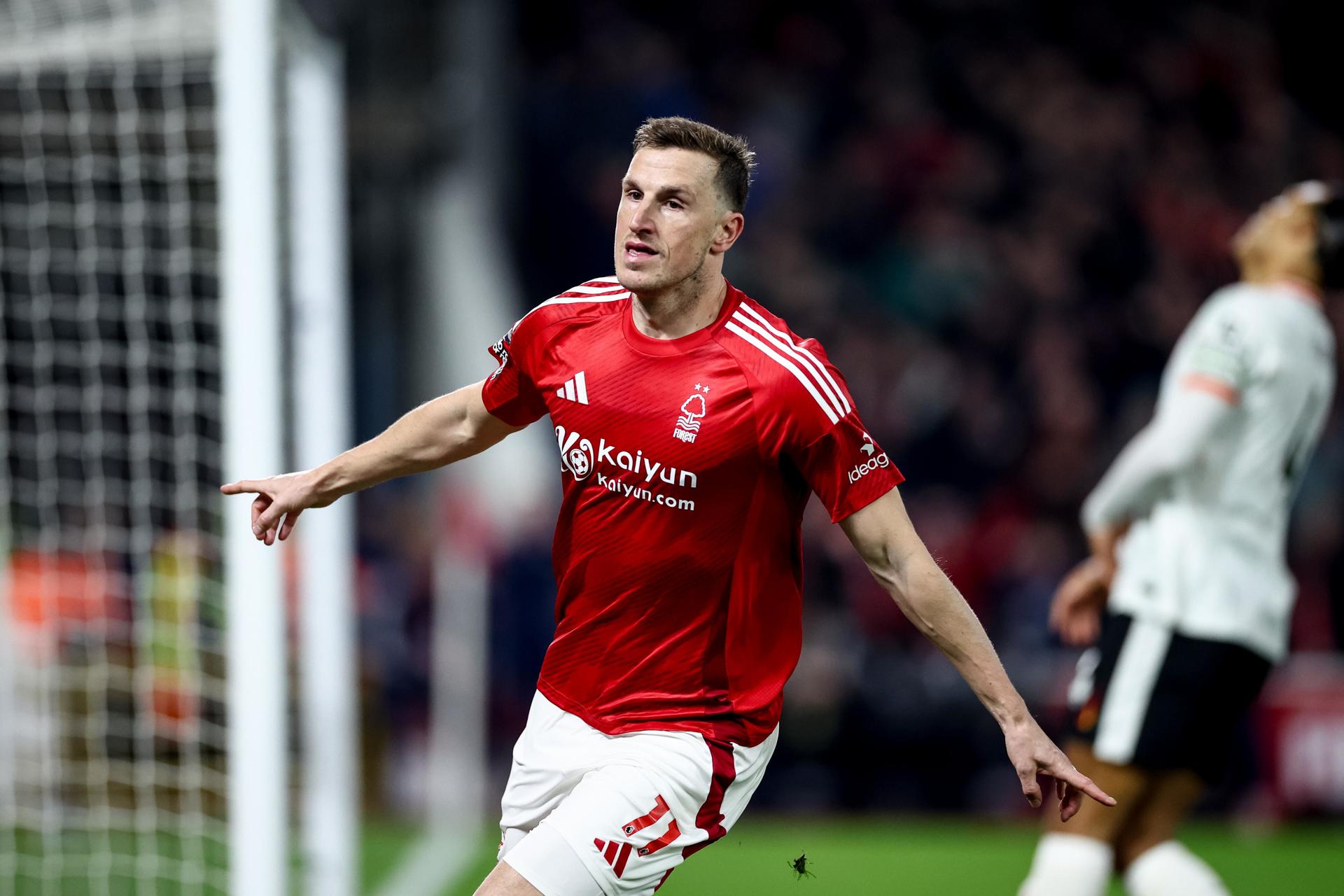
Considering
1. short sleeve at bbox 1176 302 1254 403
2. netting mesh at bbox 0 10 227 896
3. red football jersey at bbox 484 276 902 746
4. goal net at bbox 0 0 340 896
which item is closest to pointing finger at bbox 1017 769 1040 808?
red football jersey at bbox 484 276 902 746

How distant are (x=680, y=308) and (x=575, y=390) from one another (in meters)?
0.30

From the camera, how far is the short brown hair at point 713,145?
340 centimetres

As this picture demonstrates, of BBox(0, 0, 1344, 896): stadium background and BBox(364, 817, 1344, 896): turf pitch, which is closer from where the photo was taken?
BBox(364, 817, 1344, 896): turf pitch

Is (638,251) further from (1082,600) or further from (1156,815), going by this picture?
(1156,815)

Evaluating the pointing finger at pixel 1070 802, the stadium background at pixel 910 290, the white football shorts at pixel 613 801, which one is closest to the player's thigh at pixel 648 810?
the white football shorts at pixel 613 801

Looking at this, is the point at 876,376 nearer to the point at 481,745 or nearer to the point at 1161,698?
the point at 481,745

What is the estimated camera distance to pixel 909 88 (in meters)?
13.9

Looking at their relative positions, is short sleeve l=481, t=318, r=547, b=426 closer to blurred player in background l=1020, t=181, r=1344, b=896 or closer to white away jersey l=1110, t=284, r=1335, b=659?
blurred player in background l=1020, t=181, r=1344, b=896

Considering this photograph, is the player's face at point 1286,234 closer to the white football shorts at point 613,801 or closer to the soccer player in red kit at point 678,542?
the soccer player in red kit at point 678,542

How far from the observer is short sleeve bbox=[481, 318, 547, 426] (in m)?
3.61

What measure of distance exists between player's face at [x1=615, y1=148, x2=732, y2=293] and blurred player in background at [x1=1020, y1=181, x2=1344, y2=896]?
1.63m

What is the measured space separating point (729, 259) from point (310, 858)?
7.89m

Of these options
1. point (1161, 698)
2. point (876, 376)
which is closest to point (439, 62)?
point (876, 376)

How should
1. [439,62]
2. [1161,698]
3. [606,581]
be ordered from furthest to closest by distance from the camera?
[439,62], [1161,698], [606,581]
